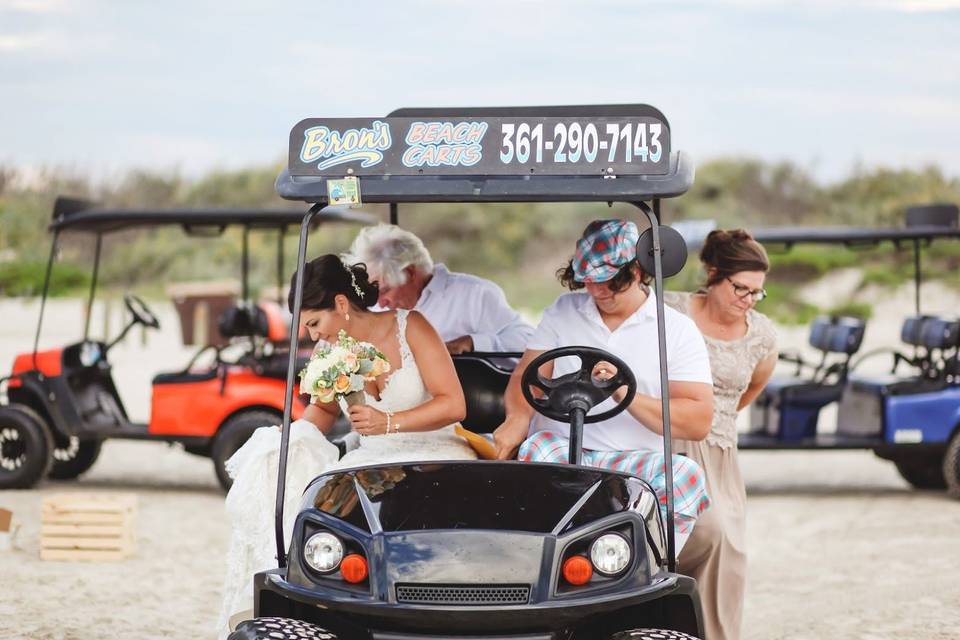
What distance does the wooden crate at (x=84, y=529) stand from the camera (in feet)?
26.3

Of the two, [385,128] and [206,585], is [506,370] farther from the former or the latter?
[206,585]

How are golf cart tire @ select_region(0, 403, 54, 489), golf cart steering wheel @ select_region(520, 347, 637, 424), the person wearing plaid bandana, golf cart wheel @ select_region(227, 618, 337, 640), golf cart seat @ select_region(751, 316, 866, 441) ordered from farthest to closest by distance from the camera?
golf cart seat @ select_region(751, 316, 866, 441) < golf cart tire @ select_region(0, 403, 54, 489) < the person wearing plaid bandana < golf cart steering wheel @ select_region(520, 347, 637, 424) < golf cart wheel @ select_region(227, 618, 337, 640)

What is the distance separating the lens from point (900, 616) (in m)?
6.66

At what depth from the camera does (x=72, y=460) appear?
10977mm

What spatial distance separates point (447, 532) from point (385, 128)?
1.15 metres

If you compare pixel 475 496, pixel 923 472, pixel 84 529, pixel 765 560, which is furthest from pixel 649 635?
pixel 923 472

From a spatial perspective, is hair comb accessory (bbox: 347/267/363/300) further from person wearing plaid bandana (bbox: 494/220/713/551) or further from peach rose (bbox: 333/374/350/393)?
person wearing plaid bandana (bbox: 494/220/713/551)

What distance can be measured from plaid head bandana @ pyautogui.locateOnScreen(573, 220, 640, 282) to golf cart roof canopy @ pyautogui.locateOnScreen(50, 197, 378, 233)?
5.25 m

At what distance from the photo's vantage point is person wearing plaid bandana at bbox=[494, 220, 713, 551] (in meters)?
4.64

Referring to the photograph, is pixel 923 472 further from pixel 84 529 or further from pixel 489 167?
pixel 489 167

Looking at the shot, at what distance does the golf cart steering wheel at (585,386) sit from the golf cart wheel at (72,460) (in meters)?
7.03

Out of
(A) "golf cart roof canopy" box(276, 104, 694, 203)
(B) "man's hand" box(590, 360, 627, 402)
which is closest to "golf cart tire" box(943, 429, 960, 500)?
(B) "man's hand" box(590, 360, 627, 402)

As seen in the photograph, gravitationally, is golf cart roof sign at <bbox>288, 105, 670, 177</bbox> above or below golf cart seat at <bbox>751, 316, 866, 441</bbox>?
above

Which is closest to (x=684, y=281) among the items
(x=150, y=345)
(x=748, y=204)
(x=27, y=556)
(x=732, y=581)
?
(x=150, y=345)
